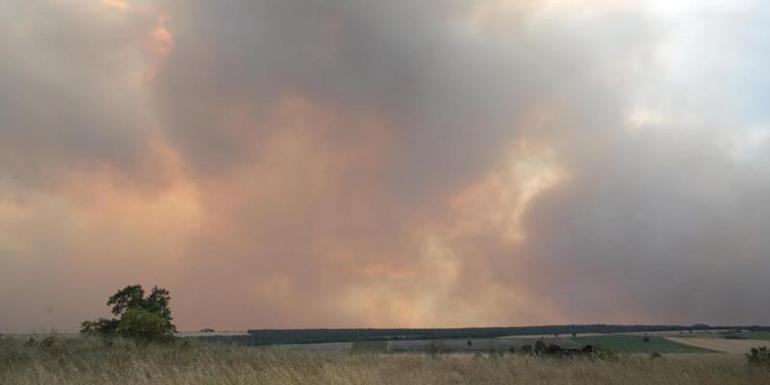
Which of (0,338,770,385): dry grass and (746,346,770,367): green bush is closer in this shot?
(0,338,770,385): dry grass

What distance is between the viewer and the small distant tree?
144ft

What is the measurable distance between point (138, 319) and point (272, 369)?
27.5m

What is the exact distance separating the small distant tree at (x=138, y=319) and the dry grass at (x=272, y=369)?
1240 centimetres

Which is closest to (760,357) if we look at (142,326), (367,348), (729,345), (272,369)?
(367,348)

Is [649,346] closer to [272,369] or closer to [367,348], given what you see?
[367,348]

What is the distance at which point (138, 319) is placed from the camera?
148ft

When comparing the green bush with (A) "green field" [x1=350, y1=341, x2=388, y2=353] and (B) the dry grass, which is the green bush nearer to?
(B) the dry grass

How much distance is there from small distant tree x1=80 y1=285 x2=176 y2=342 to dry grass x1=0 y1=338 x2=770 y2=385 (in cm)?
1240

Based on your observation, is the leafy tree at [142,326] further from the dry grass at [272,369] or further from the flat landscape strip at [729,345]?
the flat landscape strip at [729,345]

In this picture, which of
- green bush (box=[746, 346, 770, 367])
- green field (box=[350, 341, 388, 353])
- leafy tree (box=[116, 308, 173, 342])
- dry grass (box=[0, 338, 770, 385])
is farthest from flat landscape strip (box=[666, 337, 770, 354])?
leafy tree (box=[116, 308, 173, 342])

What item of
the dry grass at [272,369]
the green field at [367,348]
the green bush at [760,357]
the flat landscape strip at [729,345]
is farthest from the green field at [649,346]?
the dry grass at [272,369]

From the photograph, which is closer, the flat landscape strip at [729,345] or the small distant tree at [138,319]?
the small distant tree at [138,319]

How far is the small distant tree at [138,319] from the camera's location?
144 ft

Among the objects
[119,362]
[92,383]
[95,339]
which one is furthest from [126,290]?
[92,383]
